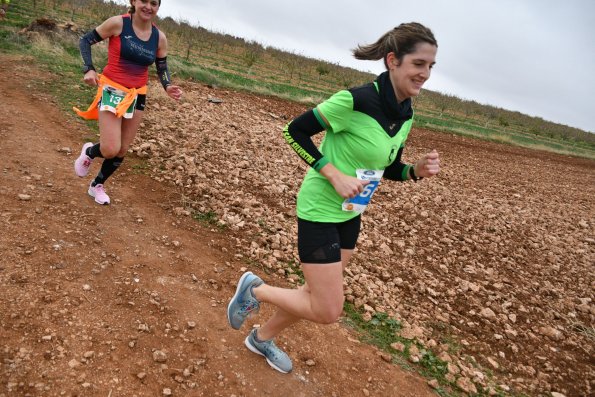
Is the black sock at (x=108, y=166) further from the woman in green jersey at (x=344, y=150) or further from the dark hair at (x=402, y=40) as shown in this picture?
the dark hair at (x=402, y=40)

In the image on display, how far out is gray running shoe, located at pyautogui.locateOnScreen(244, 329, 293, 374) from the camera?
297 centimetres

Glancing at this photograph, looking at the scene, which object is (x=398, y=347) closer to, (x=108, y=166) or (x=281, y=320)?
(x=281, y=320)

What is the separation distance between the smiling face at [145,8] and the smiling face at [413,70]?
2630 mm

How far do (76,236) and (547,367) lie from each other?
4602 millimetres

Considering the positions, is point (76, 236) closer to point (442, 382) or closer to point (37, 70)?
point (442, 382)

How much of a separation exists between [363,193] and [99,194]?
3276 millimetres

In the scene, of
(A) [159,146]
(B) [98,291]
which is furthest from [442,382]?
(A) [159,146]

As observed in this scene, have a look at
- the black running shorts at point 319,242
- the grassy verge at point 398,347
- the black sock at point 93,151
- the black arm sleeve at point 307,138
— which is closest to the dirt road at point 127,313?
the grassy verge at point 398,347

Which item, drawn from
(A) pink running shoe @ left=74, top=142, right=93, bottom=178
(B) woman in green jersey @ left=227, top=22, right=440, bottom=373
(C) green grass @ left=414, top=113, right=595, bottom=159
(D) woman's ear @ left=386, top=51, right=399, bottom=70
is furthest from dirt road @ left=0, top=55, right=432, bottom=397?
(C) green grass @ left=414, top=113, right=595, bottom=159

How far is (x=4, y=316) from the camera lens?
2.70 m

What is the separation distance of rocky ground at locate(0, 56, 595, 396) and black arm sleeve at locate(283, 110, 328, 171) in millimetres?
1583

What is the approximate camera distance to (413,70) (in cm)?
233

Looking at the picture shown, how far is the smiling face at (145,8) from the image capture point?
151 inches

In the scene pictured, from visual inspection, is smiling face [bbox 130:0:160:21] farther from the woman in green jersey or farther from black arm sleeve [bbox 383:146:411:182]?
black arm sleeve [bbox 383:146:411:182]
